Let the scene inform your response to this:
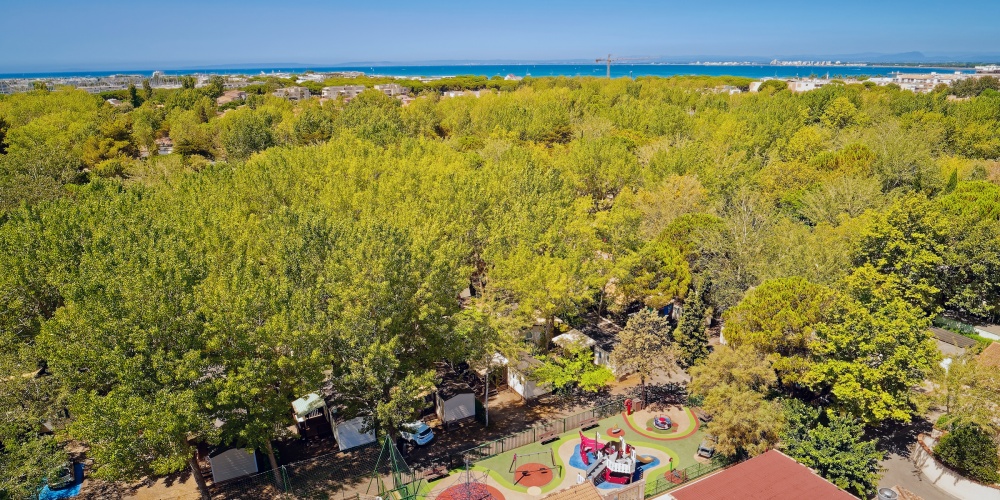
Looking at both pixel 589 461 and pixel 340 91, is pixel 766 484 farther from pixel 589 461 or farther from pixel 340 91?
pixel 340 91

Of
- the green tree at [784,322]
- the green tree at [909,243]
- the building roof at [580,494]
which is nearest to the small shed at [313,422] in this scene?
the building roof at [580,494]

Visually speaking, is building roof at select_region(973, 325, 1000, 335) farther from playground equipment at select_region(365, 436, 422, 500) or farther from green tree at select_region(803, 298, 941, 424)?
playground equipment at select_region(365, 436, 422, 500)

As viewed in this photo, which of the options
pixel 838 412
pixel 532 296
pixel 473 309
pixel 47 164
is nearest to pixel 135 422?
pixel 473 309

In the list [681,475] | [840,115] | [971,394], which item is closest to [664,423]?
[681,475]

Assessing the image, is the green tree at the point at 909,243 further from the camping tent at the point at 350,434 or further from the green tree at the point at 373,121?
the green tree at the point at 373,121

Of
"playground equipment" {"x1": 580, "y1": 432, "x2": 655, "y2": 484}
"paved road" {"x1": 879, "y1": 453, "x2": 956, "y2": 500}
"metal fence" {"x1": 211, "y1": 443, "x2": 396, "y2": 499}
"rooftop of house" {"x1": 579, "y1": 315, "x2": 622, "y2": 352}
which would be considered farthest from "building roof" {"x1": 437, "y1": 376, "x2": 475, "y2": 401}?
"paved road" {"x1": 879, "y1": 453, "x2": 956, "y2": 500}

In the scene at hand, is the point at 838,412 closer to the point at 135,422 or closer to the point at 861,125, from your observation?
the point at 135,422
